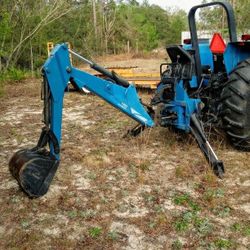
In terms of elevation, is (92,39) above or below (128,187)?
above

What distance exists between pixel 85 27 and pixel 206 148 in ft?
72.4

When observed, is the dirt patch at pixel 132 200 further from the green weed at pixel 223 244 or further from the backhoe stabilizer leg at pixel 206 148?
the backhoe stabilizer leg at pixel 206 148

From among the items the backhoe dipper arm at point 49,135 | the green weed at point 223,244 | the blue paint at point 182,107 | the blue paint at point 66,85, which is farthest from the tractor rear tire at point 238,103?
the green weed at point 223,244

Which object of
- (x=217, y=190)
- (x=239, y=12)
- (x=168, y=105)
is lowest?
(x=217, y=190)

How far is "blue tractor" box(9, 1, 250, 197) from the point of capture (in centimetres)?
388

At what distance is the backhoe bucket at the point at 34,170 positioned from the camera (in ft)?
12.5

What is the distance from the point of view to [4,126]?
6969 mm

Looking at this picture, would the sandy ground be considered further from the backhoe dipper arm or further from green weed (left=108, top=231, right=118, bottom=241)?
the backhoe dipper arm

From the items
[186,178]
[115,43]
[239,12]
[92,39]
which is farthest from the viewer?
[115,43]

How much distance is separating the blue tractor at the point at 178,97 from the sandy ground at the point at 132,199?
245mm

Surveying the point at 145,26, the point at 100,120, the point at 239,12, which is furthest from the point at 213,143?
the point at 145,26

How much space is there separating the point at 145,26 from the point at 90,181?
33787 mm

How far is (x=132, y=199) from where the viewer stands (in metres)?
3.91

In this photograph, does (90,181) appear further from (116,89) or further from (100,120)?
(100,120)
